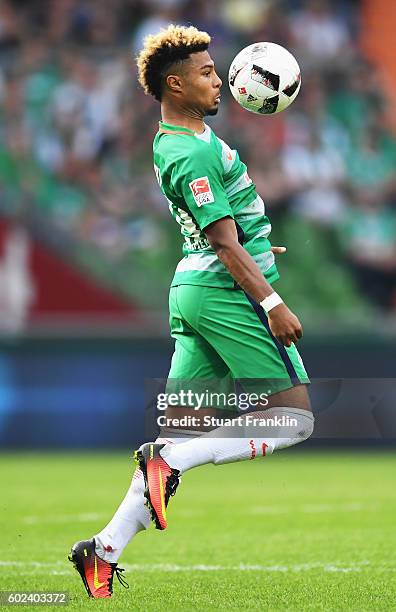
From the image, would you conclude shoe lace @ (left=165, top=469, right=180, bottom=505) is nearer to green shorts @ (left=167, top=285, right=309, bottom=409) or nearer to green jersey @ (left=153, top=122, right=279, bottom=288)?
green shorts @ (left=167, top=285, right=309, bottom=409)

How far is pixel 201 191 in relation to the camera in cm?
438

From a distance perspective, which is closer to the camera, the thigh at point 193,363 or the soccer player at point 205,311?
the soccer player at point 205,311

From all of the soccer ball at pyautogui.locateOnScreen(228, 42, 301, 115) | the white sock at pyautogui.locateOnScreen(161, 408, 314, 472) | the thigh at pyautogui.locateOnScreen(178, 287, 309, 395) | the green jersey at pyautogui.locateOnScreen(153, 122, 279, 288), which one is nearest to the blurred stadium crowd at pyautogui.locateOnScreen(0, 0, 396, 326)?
the soccer ball at pyautogui.locateOnScreen(228, 42, 301, 115)

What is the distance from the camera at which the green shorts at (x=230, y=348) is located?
4.54 meters

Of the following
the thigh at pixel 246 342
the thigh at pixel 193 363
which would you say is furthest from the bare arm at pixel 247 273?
the thigh at pixel 193 363

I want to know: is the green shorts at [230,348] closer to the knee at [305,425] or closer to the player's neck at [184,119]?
the knee at [305,425]

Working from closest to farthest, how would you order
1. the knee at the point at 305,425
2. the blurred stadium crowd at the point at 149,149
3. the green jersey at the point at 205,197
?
the green jersey at the point at 205,197 < the knee at the point at 305,425 < the blurred stadium crowd at the point at 149,149

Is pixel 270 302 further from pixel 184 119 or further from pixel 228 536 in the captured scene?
pixel 228 536

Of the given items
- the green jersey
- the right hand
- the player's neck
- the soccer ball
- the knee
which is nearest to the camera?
the right hand

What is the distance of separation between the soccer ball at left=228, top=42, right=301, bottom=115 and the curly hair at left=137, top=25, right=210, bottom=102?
26cm

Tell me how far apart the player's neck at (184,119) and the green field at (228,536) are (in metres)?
1.89

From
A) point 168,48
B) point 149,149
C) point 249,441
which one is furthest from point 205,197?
point 149,149

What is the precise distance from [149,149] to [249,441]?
1080 cm

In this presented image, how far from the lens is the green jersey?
14.4ft
